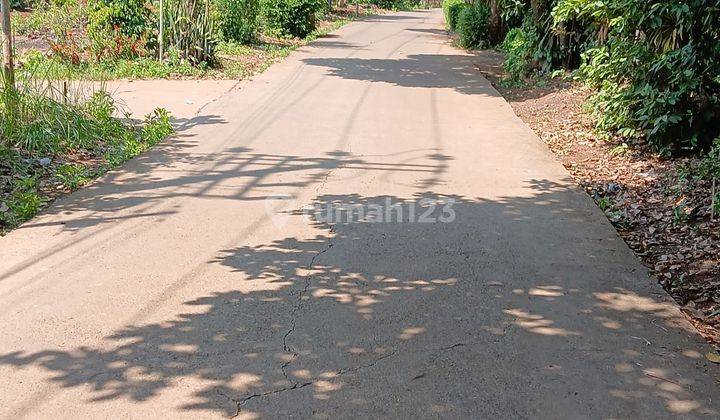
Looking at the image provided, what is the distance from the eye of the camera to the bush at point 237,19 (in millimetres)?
21562

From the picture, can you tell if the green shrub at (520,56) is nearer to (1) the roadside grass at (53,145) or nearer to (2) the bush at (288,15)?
(1) the roadside grass at (53,145)

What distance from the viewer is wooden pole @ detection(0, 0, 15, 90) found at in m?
8.93

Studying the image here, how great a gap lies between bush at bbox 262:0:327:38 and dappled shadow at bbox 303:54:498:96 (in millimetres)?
5332

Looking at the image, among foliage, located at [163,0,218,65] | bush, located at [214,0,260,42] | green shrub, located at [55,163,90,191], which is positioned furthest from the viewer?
A: bush, located at [214,0,260,42]

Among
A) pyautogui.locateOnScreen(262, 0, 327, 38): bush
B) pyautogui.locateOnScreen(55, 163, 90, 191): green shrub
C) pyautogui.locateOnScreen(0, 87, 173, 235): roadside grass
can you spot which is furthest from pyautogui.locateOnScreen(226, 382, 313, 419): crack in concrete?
pyautogui.locateOnScreen(262, 0, 327, 38): bush

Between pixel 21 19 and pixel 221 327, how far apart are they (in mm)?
19347

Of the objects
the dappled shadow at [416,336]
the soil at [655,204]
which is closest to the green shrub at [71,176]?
the dappled shadow at [416,336]

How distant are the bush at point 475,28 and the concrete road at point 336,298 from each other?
16061mm

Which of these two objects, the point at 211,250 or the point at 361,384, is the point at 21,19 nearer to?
the point at 211,250

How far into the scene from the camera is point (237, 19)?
72.1 feet

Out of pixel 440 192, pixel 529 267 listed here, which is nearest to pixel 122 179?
pixel 440 192

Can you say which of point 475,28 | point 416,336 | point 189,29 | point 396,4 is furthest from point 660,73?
point 396,4

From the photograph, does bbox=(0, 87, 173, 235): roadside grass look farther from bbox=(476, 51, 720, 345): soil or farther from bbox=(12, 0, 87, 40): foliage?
bbox=(12, 0, 87, 40): foliage

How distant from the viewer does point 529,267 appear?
5.95 meters
